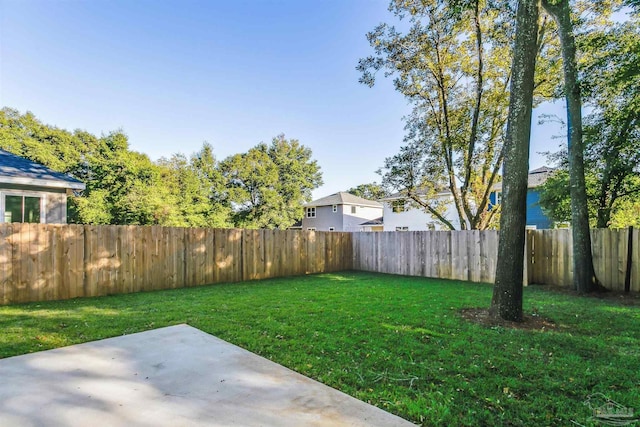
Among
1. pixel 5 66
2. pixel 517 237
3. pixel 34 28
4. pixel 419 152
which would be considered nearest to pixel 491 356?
pixel 517 237

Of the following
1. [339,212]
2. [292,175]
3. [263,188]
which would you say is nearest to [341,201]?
[339,212]

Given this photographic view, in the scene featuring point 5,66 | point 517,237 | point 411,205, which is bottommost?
point 517,237

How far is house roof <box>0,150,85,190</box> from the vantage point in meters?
8.41

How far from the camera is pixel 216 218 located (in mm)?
23016

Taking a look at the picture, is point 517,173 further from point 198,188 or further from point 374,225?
point 198,188

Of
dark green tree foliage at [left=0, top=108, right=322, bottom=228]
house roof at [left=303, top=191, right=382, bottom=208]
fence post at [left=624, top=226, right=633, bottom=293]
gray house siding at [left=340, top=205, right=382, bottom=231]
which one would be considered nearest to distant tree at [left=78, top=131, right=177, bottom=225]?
dark green tree foliage at [left=0, top=108, right=322, bottom=228]

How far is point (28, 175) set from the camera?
8.68 metres

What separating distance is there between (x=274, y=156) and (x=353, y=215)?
9.14 m

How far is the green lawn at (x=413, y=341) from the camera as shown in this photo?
86.6 inches

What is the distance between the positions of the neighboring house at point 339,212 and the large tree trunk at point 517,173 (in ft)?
71.2

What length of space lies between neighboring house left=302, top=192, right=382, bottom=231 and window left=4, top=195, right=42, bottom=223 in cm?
2008

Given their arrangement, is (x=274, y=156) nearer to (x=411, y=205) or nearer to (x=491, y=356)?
(x=411, y=205)

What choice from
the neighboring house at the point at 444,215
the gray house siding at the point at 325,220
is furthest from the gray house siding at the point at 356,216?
the neighboring house at the point at 444,215

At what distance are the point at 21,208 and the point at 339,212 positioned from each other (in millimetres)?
20874
